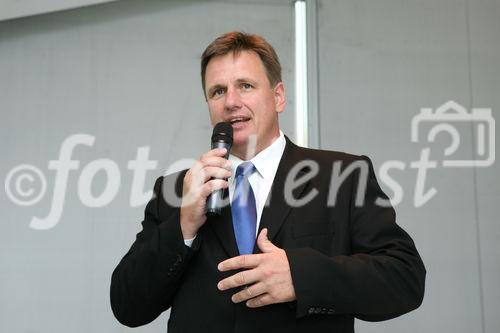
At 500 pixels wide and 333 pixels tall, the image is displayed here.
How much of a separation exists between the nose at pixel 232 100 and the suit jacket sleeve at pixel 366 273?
0.40 meters

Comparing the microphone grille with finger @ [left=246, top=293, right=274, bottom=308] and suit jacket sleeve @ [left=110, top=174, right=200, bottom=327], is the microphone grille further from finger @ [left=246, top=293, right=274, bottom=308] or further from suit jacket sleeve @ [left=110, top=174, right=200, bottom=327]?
finger @ [left=246, top=293, right=274, bottom=308]

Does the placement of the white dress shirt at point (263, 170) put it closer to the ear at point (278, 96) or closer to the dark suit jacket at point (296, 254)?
the dark suit jacket at point (296, 254)

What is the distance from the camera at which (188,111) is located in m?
2.86

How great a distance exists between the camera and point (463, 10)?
302cm

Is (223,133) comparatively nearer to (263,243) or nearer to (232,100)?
(232,100)

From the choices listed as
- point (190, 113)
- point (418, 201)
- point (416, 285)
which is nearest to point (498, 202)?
point (418, 201)

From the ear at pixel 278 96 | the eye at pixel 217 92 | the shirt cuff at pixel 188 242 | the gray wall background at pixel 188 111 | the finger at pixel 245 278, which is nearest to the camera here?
the finger at pixel 245 278

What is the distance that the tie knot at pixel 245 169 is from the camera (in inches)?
57.7

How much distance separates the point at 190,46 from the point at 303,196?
172cm

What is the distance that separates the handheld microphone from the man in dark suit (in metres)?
0.02

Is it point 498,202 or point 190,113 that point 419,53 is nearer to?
point 498,202

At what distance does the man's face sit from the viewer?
1504 mm

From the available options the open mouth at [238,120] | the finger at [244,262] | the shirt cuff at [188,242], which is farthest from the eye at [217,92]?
the finger at [244,262]
